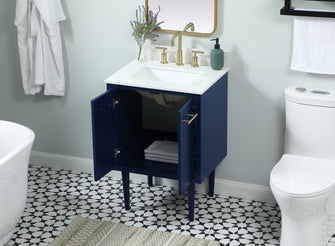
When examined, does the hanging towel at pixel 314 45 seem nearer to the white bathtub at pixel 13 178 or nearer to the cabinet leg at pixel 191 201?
the cabinet leg at pixel 191 201

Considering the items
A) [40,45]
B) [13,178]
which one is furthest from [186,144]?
[40,45]

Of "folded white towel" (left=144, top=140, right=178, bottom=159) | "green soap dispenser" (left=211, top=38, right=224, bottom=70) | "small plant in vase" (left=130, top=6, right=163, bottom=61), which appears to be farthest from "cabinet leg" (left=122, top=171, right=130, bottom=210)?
"green soap dispenser" (left=211, top=38, right=224, bottom=70)

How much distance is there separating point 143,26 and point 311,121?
118cm

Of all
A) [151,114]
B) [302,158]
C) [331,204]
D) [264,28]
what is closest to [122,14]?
[151,114]

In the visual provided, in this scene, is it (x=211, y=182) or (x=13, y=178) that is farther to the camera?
(x=211, y=182)

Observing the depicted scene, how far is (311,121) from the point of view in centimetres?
329

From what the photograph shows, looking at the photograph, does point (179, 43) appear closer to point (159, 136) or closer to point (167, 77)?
point (167, 77)

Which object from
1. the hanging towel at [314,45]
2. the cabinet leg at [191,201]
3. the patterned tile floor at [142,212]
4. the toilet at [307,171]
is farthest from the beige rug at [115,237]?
the hanging towel at [314,45]

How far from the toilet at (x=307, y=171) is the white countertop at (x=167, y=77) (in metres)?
0.49

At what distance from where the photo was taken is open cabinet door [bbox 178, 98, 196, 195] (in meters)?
3.06

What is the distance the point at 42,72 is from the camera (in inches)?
153

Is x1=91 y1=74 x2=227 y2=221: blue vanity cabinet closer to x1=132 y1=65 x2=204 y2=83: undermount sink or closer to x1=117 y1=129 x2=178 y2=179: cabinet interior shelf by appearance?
x1=117 y1=129 x2=178 y2=179: cabinet interior shelf

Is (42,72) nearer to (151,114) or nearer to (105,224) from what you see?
(151,114)

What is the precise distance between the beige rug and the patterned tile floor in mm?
59
